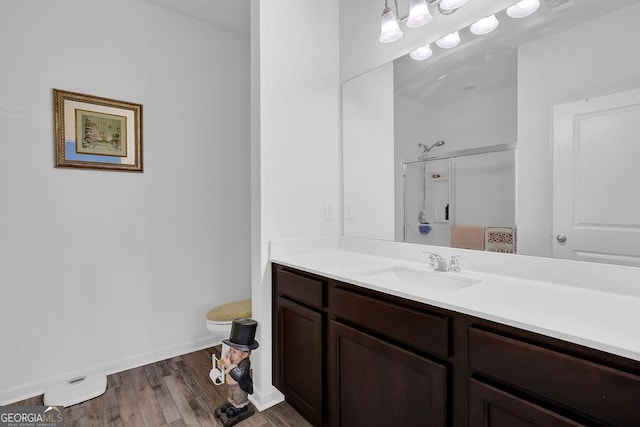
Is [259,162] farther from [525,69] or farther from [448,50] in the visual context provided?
[525,69]

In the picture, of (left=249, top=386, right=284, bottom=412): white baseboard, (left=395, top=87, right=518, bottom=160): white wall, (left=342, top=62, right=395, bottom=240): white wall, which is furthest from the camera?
(left=342, top=62, right=395, bottom=240): white wall

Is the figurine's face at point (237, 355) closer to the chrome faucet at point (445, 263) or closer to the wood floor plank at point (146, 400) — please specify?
the wood floor plank at point (146, 400)

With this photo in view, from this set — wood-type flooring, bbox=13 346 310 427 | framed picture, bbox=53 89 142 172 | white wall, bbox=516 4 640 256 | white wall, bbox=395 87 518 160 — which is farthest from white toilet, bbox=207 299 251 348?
white wall, bbox=516 4 640 256

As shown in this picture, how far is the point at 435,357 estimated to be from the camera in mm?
1023

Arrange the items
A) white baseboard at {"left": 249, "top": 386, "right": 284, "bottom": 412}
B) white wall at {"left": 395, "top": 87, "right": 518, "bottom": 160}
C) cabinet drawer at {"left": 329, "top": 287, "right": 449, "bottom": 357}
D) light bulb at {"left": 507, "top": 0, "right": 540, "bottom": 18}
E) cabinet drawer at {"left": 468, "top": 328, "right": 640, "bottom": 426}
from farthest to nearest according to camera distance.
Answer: white baseboard at {"left": 249, "top": 386, "right": 284, "bottom": 412}
white wall at {"left": 395, "top": 87, "right": 518, "bottom": 160}
light bulb at {"left": 507, "top": 0, "right": 540, "bottom": 18}
cabinet drawer at {"left": 329, "top": 287, "right": 449, "bottom": 357}
cabinet drawer at {"left": 468, "top": 328, "right": 640, "bottom": 426}

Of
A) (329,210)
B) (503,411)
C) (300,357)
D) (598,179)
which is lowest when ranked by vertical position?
(300,357)

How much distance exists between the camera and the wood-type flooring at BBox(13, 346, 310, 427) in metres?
1.66

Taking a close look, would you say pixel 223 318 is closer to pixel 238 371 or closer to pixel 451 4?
pixel 238 371

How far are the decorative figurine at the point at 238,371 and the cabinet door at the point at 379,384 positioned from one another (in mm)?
519

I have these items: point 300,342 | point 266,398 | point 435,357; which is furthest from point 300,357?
point 435,357

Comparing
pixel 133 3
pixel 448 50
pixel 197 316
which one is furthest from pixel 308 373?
pixel 133 3

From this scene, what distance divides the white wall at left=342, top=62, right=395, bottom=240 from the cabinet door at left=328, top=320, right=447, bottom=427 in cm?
78

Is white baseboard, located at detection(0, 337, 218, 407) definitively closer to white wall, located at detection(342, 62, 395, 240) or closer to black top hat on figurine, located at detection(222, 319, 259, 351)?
black top hat on figurine, located at detection(222, 319, 259, 351)

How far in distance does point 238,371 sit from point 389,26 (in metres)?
2.01
